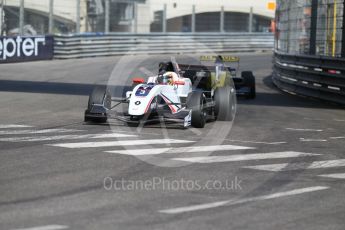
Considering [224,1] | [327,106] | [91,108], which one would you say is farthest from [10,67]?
[224,1]

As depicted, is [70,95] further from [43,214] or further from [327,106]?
[43,214]

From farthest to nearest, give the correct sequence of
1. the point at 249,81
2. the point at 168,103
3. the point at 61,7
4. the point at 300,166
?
the point at 61,7
the point at 249,81
the point at 168,103
the point at 300,166

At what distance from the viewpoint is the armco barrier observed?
64.6 ft

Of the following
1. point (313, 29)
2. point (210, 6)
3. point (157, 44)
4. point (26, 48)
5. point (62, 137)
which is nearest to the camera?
point (62, 137)

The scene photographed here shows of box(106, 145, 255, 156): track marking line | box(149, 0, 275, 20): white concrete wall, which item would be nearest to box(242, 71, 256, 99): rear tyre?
box(106, 145, 255, 156): track marking line

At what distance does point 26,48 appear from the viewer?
3198 centimetres

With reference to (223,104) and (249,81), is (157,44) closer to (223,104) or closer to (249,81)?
(249,81)

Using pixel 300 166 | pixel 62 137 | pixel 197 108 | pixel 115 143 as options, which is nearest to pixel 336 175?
pixel 300 166

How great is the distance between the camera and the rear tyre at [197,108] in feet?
43.1

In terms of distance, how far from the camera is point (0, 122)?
13734 millimetres

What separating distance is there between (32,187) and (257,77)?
2303 cm

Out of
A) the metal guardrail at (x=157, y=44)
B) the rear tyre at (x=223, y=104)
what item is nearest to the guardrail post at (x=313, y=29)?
the rear tyre at (x=223, y=104)

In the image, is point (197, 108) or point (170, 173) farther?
point (197, 108)

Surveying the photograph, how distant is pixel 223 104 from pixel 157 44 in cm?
2724
